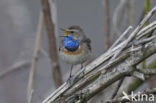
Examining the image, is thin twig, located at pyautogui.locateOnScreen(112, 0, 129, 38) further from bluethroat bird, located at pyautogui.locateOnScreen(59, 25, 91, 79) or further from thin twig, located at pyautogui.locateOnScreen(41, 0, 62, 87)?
thin twig, located at pyautogui.locateOnScreen(41, 0, 62, 87)

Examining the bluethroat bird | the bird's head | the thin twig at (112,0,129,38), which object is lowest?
the bluethroat bird

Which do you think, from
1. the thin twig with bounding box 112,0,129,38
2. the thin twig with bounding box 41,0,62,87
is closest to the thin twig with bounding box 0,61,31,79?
the thin twig with bounding box 41,0,62,87

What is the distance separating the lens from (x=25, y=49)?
4.33 metres

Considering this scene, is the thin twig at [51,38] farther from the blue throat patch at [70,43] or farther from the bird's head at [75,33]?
the bird's head at [75,33]

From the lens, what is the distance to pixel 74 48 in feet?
10.1

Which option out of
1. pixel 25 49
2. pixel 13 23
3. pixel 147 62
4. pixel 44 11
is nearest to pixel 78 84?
pixel 147 62

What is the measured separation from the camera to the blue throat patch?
10.1 feet

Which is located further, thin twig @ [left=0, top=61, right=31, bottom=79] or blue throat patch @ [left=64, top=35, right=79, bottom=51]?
thin twig @ [left=0, top=61, right=31, bottom=79]

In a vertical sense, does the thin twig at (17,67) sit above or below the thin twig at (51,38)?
below

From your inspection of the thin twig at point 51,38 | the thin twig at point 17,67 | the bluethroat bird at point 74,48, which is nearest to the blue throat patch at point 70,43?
the bluethroat bird at point 74,48

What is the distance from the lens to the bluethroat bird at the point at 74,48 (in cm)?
300

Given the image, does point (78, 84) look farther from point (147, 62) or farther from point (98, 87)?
point (147, 62)

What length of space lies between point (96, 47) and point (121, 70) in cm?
296

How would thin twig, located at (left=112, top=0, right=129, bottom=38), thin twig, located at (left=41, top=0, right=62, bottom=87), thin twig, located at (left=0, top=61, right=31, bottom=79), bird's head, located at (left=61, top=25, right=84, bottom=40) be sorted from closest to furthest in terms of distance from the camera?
thin twig, located at (left=41, top=0, right=62, bottom=87)
bird's head, located at (left=61, top=25, right=84, bottom=40)
thin twig, located at (left=112, top=0, right=129, bottom=38)
thin twig, located at (left=0, top=61, right=31, bottom=79)
